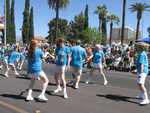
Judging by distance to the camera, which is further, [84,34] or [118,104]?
[84,34]

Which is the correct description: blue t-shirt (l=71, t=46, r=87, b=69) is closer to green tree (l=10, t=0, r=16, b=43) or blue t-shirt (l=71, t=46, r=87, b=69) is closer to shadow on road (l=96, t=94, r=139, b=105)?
shadow on road (l=96, t=94, r=139, b=105)

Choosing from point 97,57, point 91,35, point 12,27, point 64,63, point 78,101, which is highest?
point 12,27

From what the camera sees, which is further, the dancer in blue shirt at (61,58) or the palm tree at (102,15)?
the palm tree at (102,15)

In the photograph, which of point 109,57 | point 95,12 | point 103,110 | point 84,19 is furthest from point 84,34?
point 103,110

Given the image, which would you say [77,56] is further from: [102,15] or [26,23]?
[102,15]

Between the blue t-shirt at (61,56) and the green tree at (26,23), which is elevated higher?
the green tree at (26,23)

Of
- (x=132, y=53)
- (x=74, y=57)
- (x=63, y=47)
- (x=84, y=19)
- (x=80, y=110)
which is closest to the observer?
(x=80, y=110)

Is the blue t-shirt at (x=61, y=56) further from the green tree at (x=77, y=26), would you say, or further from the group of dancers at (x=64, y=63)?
the green tree at (x=77, y=26)

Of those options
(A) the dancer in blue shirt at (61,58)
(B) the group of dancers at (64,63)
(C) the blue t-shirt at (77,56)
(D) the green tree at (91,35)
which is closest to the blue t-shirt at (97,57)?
(B) the group of dancers at (64,63)

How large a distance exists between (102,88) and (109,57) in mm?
14249

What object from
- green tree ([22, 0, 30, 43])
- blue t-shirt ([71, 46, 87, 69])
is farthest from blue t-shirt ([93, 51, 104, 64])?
green tree ([22, 0, 30, 43])

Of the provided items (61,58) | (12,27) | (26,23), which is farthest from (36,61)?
(26,23)

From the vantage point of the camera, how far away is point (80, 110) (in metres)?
11.4

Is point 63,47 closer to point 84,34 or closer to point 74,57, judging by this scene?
point 74,57
